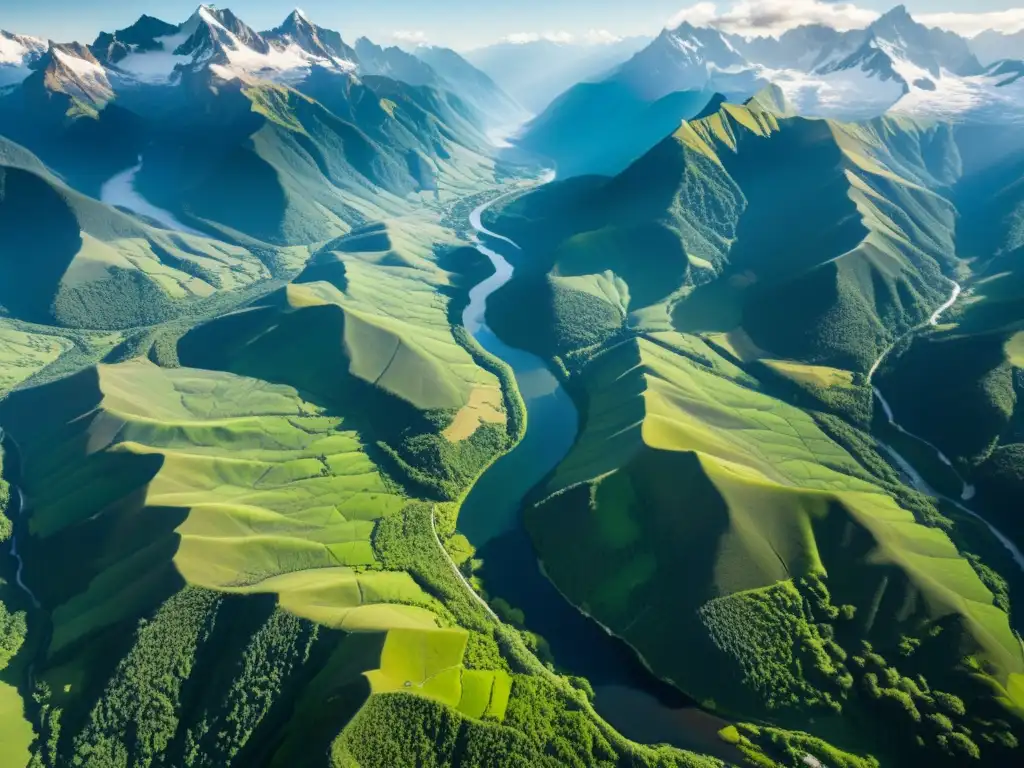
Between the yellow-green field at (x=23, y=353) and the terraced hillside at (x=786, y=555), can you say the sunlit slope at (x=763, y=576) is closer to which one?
the terraced hillside at (x=786, y=555)

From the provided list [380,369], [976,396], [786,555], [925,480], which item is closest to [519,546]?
[786,555]

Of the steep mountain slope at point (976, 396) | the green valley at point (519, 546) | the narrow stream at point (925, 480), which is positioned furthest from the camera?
the steep mountain slope at point (976, 396)

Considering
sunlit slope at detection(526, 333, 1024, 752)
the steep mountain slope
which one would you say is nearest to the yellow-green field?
sunlit slope at detection(526, 333, 1024, 752)

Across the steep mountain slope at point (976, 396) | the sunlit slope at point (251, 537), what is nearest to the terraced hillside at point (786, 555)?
the steep mountain slope at point (976, 396)

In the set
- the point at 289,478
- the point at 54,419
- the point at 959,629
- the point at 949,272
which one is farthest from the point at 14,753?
the point at 949,272

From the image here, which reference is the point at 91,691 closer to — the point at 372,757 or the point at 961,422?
the point at 372,757

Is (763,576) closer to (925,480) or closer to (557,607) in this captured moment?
(557,607)

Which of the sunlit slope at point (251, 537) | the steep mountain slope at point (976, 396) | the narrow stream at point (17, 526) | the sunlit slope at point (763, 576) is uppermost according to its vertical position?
the steep mountain slope at point (976, 396)
